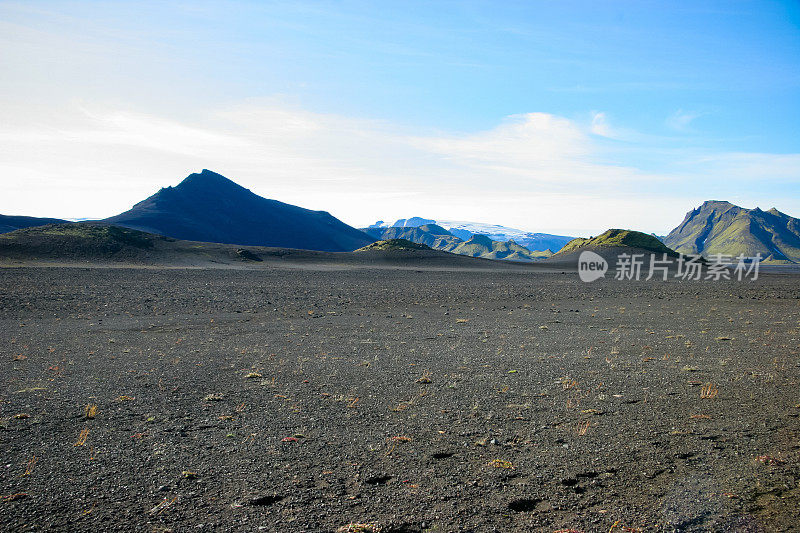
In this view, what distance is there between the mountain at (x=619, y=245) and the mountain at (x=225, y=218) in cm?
9510

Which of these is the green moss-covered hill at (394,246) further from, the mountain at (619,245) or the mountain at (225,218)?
the mountain at (225,218)

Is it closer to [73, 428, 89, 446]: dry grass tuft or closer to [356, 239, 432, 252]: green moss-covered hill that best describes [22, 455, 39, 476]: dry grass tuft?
[73, 428, 89, 446]: dry grass tuft

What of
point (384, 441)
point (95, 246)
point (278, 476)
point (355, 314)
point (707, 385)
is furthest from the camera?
point (95, 246)

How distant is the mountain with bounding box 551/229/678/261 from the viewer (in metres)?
102

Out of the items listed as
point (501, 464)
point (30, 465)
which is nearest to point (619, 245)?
point (501, 464)

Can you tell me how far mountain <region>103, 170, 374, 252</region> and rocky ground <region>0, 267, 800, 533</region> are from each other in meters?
145

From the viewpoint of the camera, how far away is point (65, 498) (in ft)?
18.6

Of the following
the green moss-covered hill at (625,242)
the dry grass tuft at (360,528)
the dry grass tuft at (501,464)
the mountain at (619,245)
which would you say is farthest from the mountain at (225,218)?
the dry grass tuft at (360,528)

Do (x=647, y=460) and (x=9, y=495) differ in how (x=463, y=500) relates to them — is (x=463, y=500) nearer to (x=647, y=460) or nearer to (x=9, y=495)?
(x=647, y=460)

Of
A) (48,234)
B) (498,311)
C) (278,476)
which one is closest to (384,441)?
(278,476)

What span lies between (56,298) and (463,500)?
104 ft

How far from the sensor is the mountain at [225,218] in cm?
15050

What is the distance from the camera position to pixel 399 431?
802 centimetres

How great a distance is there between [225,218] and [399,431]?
178419 mm
